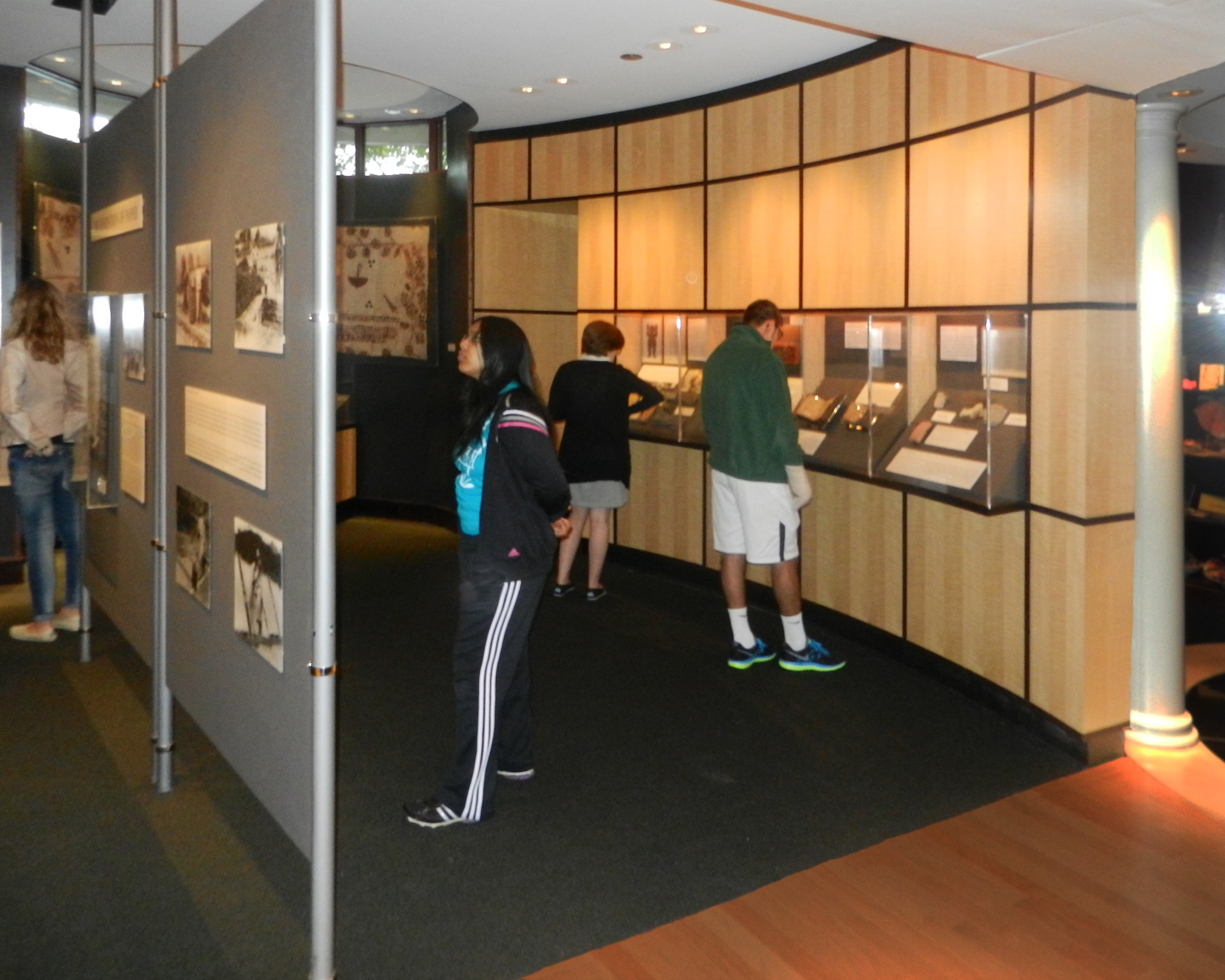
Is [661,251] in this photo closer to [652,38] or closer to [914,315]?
[652,38]

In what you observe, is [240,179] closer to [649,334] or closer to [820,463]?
[820,463]

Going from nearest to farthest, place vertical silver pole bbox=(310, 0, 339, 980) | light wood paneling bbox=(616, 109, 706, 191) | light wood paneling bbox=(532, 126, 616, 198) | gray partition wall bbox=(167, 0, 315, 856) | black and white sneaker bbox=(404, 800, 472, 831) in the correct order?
vertical silver pole bbox=(310, 0, 339, 980), gray partition wall bbox=(167, 0, 315, 856), black and white sneaker bbox=(404, 800, 472, 831), light wood paneling bbox=(616, 109, 706, 191), light wood paneling bbox=(532, 126, 616, 198)

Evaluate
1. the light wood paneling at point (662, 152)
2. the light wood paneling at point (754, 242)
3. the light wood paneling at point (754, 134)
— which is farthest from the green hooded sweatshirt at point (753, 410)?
the light wood paneling at point (662, 152)

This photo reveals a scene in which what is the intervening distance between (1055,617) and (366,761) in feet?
7.92

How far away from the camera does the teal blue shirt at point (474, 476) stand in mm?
3084

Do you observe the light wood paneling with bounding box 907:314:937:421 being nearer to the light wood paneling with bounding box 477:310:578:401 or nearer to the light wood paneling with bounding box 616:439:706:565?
the light wood paneling with bounding box 616:439:706:565

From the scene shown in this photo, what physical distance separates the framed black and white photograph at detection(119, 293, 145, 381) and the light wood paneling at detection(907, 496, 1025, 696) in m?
2.98

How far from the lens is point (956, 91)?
4434mm

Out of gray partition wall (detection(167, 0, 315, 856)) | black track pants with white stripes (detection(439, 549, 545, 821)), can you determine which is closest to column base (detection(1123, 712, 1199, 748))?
black track pants with white stripes (detection(439, 549, 545, 821))

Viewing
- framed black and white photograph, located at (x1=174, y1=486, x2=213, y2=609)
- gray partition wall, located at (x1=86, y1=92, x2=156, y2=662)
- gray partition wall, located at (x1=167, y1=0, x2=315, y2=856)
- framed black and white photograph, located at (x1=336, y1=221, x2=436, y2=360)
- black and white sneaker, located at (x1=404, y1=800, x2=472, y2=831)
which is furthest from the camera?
framed black and white photograph, located at (x1=336, y1=221, x2=436, y2=360)

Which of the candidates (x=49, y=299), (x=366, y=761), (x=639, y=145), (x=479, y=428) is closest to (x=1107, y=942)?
(x=479, y=428)

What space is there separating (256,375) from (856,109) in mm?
3540

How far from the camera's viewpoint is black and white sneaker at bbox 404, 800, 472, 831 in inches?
129

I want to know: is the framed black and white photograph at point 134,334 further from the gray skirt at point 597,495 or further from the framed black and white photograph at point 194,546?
the gray skirt at point 597,495
